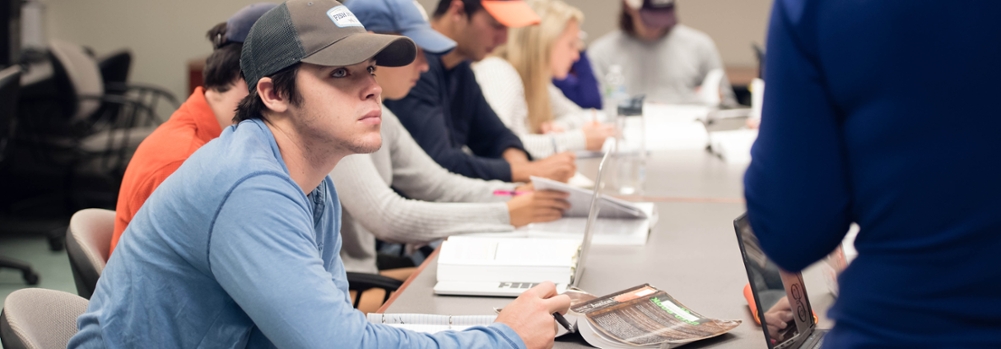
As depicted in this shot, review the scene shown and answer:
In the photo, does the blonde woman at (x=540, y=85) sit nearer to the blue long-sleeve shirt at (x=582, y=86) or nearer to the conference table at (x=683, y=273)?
the blue long-sleeve shirt at (x=582, y=86)

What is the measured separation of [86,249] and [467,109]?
5.47 ft

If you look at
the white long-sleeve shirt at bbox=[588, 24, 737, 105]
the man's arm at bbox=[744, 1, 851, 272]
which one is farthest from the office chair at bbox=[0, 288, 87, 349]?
the white long-sleeve shirt at bbox=[588, 24, 737, 105]

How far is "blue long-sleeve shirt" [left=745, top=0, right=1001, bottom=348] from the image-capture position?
2.46ft

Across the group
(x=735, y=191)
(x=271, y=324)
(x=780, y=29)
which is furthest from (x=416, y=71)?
(x=780, y=29)

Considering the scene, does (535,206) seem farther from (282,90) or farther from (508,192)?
(282,90)

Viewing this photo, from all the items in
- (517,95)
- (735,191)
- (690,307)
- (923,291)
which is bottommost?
(517,95)

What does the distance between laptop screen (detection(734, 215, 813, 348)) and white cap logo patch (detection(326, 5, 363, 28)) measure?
596 mm

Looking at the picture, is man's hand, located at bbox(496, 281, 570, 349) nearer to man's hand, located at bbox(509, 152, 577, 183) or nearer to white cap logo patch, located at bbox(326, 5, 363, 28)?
white cap logo patch, located at bbox(326, 5, 363, 28)

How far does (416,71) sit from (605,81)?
9.66 feet

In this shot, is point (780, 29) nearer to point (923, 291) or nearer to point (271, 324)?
point (923, 291)

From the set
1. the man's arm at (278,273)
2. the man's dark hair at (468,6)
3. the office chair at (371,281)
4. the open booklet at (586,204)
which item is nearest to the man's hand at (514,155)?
the man's dark hair at (468,6)

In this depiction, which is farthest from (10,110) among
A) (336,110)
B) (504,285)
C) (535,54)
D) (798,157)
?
(798,157)

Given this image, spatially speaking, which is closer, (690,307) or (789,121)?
(789,121)

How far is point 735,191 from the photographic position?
2.52 m
